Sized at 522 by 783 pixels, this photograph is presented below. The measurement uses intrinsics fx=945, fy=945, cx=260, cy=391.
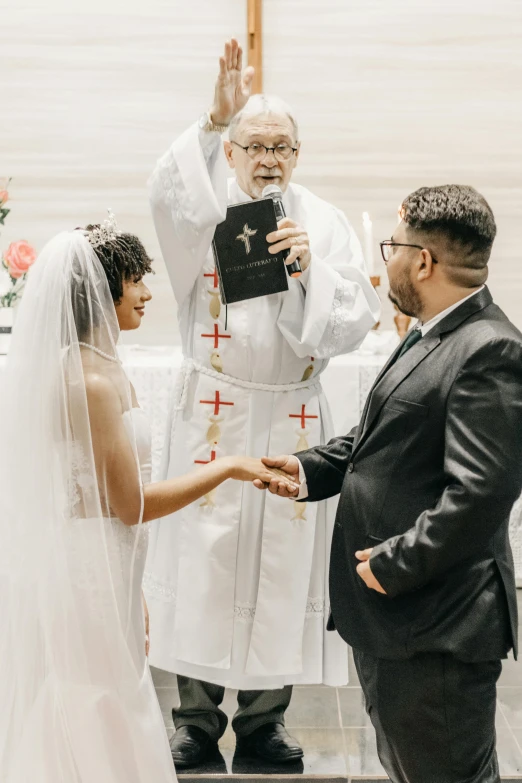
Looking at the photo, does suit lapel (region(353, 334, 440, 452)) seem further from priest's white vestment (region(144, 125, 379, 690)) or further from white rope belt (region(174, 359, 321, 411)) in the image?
white rope belt (region(174, 359, 321, 411))

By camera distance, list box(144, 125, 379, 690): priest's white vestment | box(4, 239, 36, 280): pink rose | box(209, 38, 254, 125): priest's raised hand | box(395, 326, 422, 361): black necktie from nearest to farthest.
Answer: box(395, 326, 422, 361): black necktie
box(209, 38, 254, 125): priest's raised hand
box(144, 125, 379, 690): priest's white vestment
box(4, 239, 36, 280): pink rose

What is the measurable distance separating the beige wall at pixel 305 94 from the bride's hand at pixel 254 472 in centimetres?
328

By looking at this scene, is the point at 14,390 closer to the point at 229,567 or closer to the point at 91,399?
the point at 91,399

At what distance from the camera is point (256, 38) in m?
5.76

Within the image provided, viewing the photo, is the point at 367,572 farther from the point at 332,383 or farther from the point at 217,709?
the point at 332,383

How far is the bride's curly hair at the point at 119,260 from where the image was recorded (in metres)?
2.65

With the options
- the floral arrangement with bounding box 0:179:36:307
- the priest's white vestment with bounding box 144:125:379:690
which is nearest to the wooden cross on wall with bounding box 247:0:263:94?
the floral arrangement with bounding box 0:179:36:307

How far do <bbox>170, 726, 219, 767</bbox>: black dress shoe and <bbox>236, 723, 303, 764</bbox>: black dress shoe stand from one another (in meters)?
0.11

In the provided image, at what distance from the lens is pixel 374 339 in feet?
16.2

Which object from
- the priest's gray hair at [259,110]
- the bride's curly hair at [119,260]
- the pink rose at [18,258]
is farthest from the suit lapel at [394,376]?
the pink rose at [18,258]

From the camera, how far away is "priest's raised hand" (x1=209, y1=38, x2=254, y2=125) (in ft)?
9.97

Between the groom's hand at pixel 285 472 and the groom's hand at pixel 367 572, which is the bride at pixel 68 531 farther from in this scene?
the groom's hand at pixel 367 572

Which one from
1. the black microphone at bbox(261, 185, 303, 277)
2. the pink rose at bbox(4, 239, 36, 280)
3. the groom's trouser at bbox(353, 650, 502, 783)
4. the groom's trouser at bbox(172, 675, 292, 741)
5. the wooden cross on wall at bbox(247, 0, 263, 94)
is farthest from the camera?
the wooden cross on wall at bbox(247, 0, 263, 94)

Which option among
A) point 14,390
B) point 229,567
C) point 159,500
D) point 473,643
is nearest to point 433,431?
point 473,643
